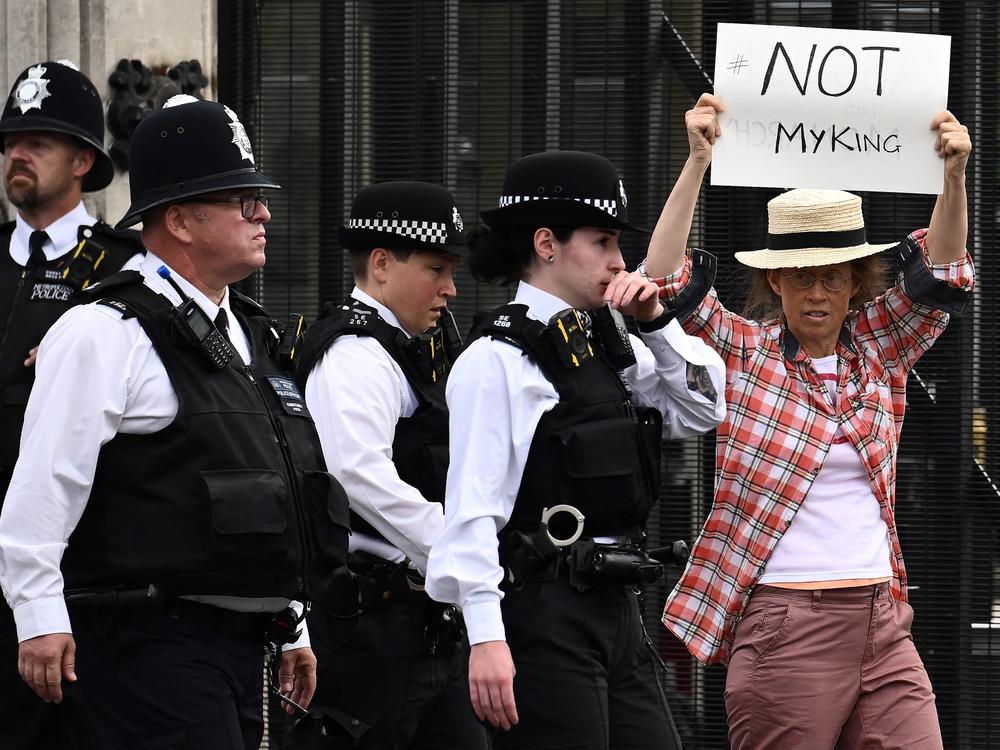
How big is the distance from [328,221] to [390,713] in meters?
2.71

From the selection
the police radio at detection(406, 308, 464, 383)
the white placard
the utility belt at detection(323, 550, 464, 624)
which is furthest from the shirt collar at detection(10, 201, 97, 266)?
the white placard

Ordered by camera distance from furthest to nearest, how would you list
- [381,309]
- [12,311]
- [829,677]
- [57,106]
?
[57,106]
[381,309]
[12,311]
[829,677]

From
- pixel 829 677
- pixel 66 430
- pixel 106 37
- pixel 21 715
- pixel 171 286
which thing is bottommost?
pixel 21 715

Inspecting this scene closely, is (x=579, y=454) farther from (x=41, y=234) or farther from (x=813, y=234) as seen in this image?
(x=41, y=234)

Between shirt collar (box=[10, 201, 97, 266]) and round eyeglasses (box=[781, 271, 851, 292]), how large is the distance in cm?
229

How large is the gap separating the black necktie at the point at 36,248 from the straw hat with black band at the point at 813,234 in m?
2.22

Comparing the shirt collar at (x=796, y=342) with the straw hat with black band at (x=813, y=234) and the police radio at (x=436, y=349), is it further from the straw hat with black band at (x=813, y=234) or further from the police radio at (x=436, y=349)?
the police radio at (x=436, y=349)

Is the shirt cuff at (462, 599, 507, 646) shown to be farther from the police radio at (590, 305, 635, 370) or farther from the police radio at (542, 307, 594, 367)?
the police radio at (590, 305, 635, 370)

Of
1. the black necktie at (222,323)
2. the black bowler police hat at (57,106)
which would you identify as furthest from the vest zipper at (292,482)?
the black bowler police hat at (57,106)

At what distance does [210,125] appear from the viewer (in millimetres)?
4383

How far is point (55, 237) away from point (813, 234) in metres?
2.41

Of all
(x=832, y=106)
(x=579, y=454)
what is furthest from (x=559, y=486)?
(x=832, y=106)

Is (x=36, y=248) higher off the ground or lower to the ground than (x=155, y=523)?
higher

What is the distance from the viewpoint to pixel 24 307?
5.41m
